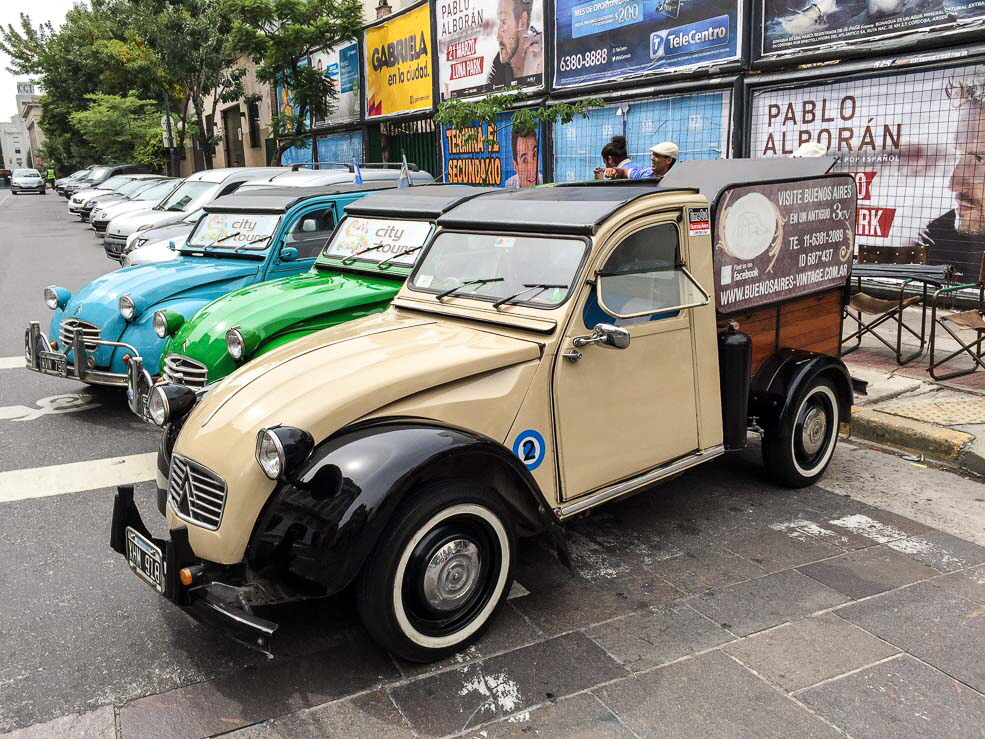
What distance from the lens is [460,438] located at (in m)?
3.43

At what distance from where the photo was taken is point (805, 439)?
17.5 ft

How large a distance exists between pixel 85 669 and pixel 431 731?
→ 1538mm

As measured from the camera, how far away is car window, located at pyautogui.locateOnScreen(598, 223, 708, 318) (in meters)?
4.16

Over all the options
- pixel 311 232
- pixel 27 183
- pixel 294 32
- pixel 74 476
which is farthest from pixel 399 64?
pixel 27 183

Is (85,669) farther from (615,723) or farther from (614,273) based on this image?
(614,273)

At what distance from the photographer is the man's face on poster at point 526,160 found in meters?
15.3

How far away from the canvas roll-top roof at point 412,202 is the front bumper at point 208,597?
385 cm

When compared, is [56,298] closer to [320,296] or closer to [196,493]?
[320,296]

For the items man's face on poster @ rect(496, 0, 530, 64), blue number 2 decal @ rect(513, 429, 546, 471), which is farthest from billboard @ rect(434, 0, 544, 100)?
blue number 2 decal @ rect(513, 429, 546, 471)

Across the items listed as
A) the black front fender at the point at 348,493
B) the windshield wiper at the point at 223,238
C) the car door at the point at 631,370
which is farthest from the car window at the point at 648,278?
the windshield wiper at the point at 223,238

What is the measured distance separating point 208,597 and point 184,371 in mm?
3198

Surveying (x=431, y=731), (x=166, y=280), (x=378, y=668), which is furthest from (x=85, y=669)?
(x=166, y=280)

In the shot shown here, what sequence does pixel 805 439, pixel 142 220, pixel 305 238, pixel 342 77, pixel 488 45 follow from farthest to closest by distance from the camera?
pixel 342 77 < pixel 488 45 < pixel 142 220 < pixel 305 238 < pixel 805 439

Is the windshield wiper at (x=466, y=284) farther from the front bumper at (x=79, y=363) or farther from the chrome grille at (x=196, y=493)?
the front bumper at (x=79, y=363)
